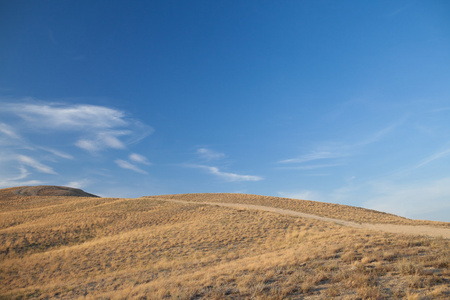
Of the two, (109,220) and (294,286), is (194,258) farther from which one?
(109,220)

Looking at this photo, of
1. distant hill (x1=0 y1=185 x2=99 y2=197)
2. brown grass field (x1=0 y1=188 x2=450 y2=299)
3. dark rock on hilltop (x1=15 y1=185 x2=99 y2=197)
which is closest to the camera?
brown grass field (x1=0 y1=188 x2=450 y2=299)

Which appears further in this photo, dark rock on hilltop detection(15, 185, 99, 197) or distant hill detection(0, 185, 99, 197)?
dark rock on hilltop detection(15, 185, 99, 197)

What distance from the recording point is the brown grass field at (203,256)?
8.92 m

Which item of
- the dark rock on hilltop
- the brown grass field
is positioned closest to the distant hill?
the dark rock on hilltop

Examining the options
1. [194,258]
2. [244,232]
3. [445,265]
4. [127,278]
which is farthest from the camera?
[244,232]

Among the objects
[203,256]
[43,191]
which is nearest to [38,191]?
[43,191]

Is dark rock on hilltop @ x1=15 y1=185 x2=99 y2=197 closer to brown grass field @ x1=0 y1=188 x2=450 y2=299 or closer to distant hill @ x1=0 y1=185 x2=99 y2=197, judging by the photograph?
distant hill @ x1=0 y1=185 x2=99 y2=197

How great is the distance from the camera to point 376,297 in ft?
24.1

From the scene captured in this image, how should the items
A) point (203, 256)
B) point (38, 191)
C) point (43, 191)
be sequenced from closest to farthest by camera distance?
point (203, 256) → point (38, 191) → point (43, 191)

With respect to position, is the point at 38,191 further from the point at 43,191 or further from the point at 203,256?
the point at 203,256

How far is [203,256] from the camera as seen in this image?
20.2 metres

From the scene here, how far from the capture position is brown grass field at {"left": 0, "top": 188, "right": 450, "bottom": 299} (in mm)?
8922

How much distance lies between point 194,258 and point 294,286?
41.1ft

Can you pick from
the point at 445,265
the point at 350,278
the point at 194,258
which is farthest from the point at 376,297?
the point at 194,258
